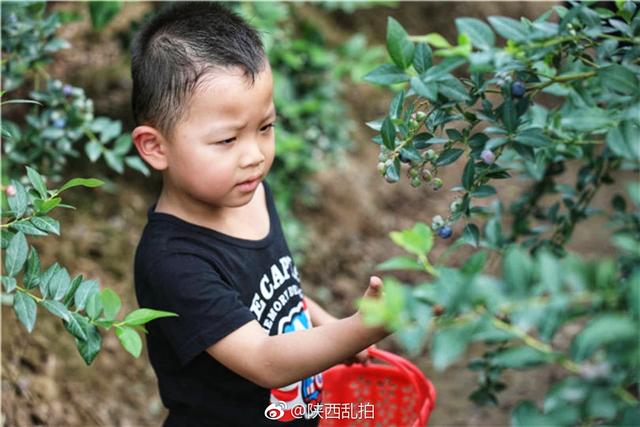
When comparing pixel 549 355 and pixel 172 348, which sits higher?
pixel 549 355

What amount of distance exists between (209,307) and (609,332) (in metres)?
0.93

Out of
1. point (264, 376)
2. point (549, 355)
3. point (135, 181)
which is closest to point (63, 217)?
point (135, 181)

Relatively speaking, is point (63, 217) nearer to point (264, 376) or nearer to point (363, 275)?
point (363, 275)

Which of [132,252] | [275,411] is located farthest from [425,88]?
[132,252]

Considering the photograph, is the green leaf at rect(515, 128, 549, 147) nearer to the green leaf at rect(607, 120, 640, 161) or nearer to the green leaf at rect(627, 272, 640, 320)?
the green leaf at rect(607, 120, 640, 161)

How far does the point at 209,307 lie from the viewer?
5.15 feet

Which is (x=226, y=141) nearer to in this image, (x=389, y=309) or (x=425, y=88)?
(x=425, y=88)

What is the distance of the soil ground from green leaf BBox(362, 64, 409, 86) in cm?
142

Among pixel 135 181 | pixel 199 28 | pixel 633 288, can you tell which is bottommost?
pixel 135 181

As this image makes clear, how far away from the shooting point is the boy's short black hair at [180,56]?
1603 millimetres

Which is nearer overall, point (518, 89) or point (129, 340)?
point (518, 89)

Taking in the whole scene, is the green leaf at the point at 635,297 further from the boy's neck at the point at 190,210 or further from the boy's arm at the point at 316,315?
the boy's arm at the point at 316,315

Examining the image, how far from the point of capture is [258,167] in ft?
5.41

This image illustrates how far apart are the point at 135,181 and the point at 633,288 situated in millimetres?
2655
